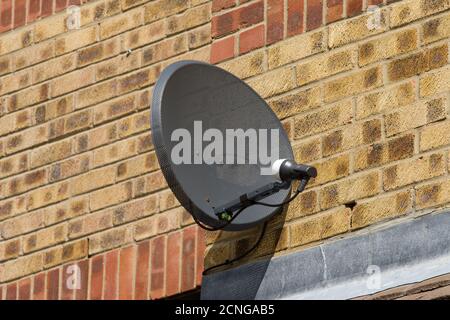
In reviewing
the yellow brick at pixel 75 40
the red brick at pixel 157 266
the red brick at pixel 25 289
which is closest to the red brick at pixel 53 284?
the red brick at pixel 25 289

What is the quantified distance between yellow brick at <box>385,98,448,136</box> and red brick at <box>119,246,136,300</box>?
145 cm

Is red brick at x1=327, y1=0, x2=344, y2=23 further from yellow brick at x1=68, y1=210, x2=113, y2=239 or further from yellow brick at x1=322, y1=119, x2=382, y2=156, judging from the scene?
yellow brick at x1=68, y1=210, x2=113, y2=239

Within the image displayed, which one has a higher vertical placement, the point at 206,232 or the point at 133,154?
the point at 133,154

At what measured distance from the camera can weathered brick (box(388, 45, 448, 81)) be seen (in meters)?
5.72

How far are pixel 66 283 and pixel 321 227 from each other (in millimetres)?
1520

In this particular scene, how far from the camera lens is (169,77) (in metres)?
5.80

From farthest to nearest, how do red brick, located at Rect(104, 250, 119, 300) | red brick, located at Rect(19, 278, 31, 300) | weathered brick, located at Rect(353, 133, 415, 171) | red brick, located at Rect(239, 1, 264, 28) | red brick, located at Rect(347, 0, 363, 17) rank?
red brick, located at Rect(19, 278, 31, 300) → red brick, located at Rect(104, 250, 119, 300) → red brick, located at Rect(239, 1, 264, 28) → red brick, located at Rect(347, 0, 363, 17) → weathered brick, located at Rect(353, 133, 415, 171)

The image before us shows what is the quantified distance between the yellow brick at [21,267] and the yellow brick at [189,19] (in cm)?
121

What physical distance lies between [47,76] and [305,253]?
2104 mm

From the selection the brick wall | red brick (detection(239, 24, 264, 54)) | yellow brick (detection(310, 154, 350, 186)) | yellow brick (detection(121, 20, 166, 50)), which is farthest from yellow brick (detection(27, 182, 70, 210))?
yellow brick (detection(310, 154, 350, 186))

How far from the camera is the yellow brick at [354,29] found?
19.5ft

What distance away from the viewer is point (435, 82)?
18.7 feet

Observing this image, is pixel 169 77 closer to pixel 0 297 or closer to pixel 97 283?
pixel 97 283
